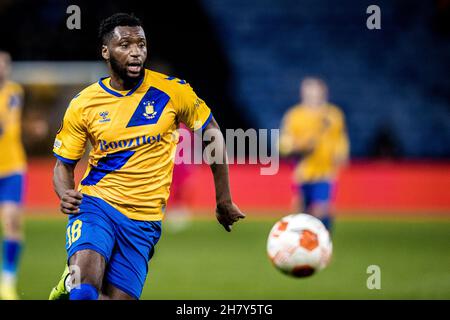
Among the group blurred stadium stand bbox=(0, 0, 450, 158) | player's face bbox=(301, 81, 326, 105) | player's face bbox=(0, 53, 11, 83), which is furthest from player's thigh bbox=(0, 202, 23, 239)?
blurred stadium stand bbox=(0, 0, 450, 158)

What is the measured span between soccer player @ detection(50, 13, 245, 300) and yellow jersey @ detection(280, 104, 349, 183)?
6235mm

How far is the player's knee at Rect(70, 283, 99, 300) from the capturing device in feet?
14.8

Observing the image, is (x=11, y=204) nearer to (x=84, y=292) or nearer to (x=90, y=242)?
(x=90, y=242)

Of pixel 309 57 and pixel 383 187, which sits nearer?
pixel 383 187

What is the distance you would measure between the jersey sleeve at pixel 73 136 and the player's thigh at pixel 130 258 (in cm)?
52

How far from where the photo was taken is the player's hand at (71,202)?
472 centimetres

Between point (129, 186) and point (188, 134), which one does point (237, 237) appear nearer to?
point (188, 134)

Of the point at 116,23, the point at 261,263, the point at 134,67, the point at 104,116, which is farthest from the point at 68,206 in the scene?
the point at 261,263

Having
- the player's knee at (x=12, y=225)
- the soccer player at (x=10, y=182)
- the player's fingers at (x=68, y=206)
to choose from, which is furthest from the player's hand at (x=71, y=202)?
the player's knee at (x=12, y=225)

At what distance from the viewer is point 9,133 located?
907 cm

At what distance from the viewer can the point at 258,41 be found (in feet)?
64.4

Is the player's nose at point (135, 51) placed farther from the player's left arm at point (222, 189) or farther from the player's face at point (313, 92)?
the player's face at point (313, 92)

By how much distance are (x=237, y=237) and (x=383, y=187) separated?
3.71m

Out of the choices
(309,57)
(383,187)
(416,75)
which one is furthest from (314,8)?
(383,187)
